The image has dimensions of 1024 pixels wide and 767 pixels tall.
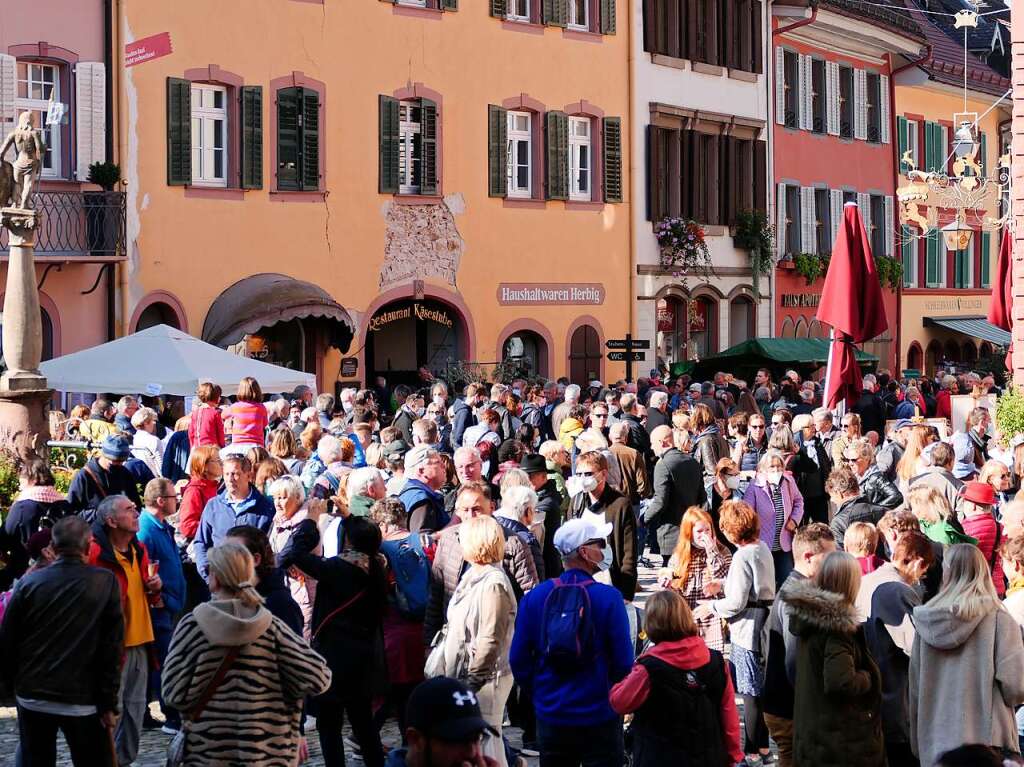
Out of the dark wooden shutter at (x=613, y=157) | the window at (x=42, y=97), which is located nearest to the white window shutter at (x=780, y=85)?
the dark wooden shutter at (x=613, y=157)

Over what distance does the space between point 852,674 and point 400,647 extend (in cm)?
272

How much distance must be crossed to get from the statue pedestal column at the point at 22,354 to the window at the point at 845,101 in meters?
26.1

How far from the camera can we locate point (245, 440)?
51.2 feet

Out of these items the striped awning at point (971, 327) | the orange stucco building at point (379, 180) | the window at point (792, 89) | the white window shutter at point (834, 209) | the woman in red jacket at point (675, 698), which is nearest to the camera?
the woman in red jacket at point (675, 698)

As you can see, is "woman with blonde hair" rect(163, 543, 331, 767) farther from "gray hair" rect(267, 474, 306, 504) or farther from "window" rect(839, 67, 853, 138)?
"window" rect(839, 67, 853, 138)

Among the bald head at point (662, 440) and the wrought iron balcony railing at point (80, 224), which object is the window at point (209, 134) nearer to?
the wrought iron balcony railing at point (80, 224)

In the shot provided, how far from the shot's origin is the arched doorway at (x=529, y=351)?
102ft

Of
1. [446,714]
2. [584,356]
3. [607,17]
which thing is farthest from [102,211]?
[446,714]

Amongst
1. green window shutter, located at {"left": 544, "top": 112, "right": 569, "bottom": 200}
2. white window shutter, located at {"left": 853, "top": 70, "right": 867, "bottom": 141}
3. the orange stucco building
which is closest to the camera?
the orange stucco building

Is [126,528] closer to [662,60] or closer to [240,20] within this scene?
[240,20]

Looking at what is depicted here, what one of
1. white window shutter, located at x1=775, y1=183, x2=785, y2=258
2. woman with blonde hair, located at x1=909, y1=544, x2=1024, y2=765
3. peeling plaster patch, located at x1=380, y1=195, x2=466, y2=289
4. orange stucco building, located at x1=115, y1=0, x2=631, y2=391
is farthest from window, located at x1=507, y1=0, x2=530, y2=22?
woman with blonde hair, located at x1=909, y1=544, x2=1024, y2=765

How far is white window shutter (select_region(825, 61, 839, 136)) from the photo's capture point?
39.1 metres

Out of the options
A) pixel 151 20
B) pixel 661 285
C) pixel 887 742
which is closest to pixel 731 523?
pixel 887 742

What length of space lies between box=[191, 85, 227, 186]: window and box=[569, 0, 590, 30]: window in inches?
295
